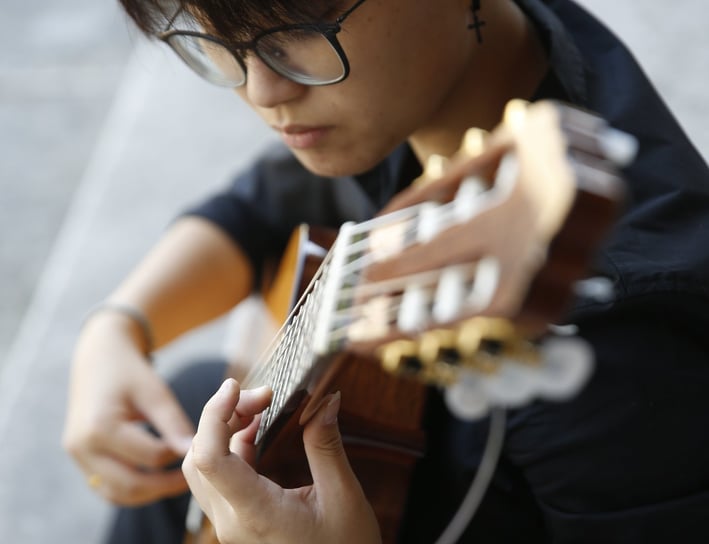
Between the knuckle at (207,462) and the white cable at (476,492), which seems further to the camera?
the white cable at (476,492)

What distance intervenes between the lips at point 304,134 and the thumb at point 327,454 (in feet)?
0.88

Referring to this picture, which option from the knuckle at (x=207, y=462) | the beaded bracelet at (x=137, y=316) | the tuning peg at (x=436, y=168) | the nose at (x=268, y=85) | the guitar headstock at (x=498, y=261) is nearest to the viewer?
the guitar headstock at (x=498, y=261)

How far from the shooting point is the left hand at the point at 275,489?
62 cm

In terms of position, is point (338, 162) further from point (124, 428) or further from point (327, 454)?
point (124, 428)

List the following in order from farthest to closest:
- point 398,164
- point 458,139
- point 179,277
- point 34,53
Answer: point 34,53
point 179,277
point 398,164
point 458,139

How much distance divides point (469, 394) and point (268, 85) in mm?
394

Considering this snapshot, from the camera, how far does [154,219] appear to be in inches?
74.8

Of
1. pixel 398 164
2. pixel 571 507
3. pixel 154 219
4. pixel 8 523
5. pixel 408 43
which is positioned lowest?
pixel 8 523

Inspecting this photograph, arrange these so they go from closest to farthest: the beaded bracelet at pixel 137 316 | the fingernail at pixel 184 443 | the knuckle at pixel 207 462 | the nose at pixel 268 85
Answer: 1. the knuckle at pixel 207 462
2. the nose at pixel 268 85
3. the fingernail at pixel 184 443
4. the beaded bracelet at pixel 137 316

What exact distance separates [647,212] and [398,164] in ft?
1.18

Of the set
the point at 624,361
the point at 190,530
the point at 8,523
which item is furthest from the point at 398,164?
the point at 8,523

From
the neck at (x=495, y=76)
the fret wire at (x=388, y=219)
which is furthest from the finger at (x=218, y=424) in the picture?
the neck at (x=495, y=76)

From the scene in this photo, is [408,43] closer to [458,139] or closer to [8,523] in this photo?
[458,139]

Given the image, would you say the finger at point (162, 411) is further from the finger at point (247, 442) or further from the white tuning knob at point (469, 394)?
the white tuning knob at point (469, 394)
